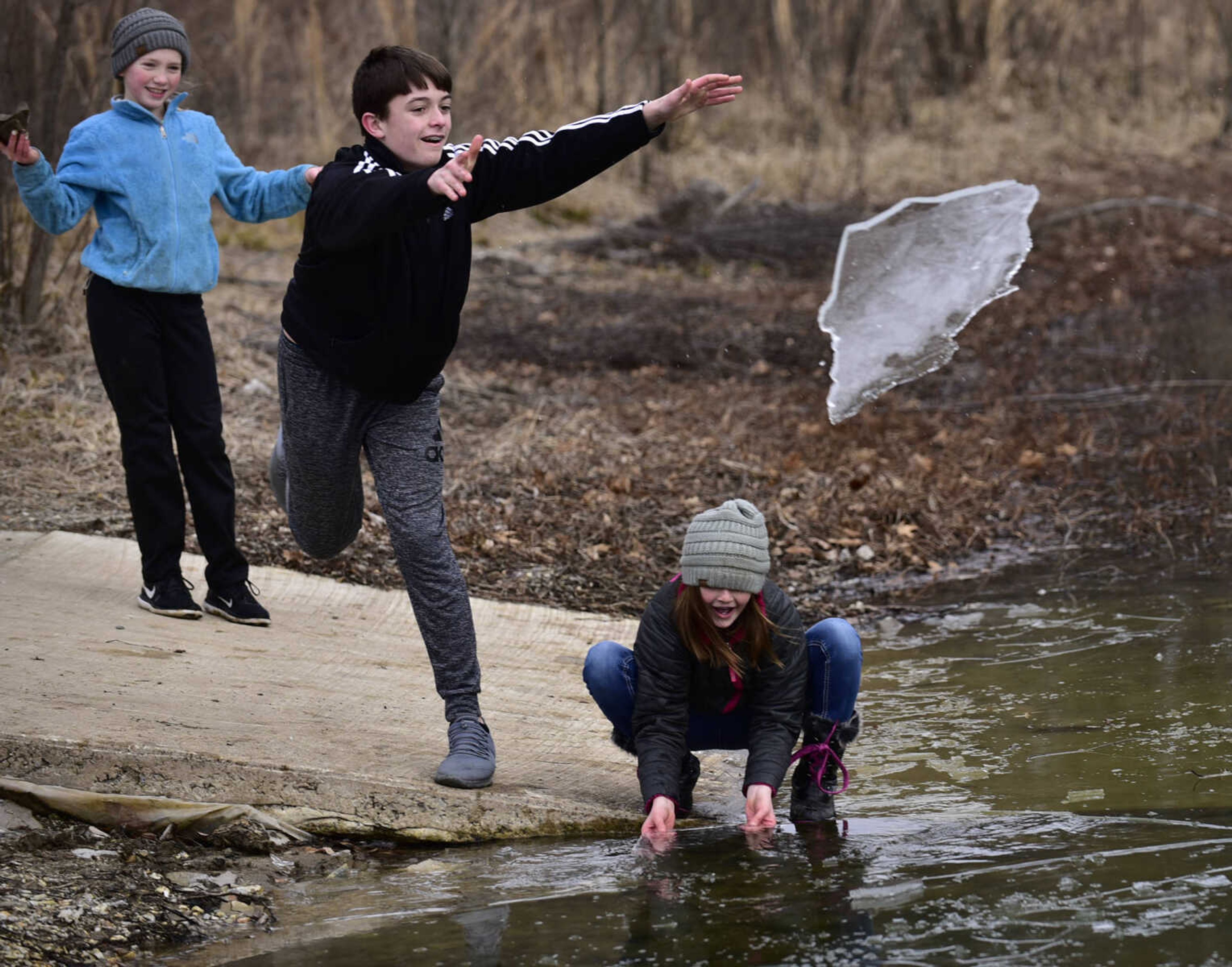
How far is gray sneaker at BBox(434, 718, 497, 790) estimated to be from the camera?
3.88m

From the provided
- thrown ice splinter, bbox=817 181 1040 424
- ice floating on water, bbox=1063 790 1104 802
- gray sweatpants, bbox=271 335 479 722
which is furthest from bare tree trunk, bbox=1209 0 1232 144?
gray sweatpants, bbox=271 335 479 722

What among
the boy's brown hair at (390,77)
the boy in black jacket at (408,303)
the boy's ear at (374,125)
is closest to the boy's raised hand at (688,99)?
the boy in black jacket at (408,303)

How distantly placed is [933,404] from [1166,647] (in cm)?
483

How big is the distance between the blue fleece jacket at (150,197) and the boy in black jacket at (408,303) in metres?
1.18

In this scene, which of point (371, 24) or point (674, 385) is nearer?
point (674, 385)

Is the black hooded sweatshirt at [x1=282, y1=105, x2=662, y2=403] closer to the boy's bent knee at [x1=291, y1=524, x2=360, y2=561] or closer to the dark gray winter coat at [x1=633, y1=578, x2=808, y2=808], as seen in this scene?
the boy's bent knee at [x1=291, y1=524, x2=360, y2=561]

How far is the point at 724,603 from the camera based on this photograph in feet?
11.8

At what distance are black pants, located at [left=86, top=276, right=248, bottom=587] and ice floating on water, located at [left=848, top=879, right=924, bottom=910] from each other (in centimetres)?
287

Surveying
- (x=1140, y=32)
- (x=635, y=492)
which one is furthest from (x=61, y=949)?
(x=1140, y=32)

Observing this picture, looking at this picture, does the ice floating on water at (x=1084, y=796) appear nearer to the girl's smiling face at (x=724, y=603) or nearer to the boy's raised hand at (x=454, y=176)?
the girl's smiling face at (x=724, y=603)

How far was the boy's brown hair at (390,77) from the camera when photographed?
3.62 meters

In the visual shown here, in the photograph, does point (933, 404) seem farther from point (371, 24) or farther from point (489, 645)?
point (371, 24)

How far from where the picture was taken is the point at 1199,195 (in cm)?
1738

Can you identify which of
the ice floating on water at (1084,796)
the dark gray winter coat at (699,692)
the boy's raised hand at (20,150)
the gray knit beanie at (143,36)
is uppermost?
the gray knit beanie at (143,36)
